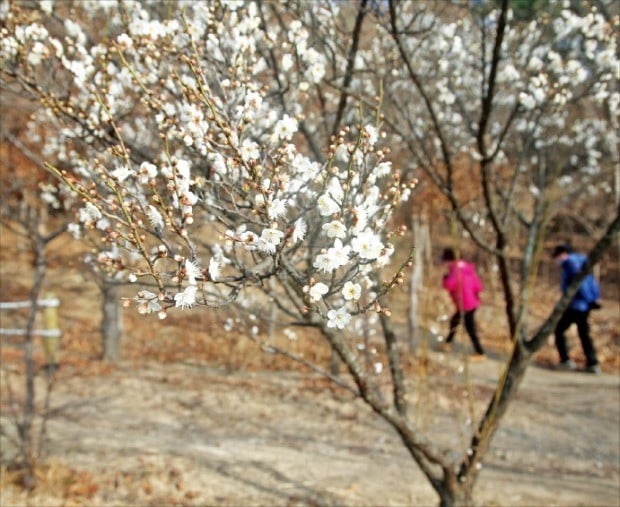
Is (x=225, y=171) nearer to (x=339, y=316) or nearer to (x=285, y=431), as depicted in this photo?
(x=339, y=316)

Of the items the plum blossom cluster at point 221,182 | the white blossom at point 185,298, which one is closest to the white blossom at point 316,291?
the plum blossom cluster at point 221,182

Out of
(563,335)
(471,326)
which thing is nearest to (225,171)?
(471,326)

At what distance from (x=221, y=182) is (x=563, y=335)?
8.99 metres

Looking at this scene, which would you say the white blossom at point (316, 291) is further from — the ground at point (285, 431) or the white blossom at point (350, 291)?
the ground at point (285, 431)

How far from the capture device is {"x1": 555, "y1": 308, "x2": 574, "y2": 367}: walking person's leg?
357 inches

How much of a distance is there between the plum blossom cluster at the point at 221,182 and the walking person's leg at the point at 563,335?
22.8 feet

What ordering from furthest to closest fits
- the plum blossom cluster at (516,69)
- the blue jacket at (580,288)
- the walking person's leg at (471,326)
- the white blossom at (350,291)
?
the walking person's leg at (471,326) < the blue jacket at (580,288) < the plum blossom cluster at (516,69) < the white blossom at (350,291)

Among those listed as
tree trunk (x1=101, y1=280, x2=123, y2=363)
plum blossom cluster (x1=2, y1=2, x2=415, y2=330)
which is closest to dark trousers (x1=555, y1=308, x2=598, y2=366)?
plum blossom cluster (x1=2, y1=2, x2=415, y2=330)

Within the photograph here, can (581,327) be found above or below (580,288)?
below

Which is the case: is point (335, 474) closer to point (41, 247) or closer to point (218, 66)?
point (41, 247)

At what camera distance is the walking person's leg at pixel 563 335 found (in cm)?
907

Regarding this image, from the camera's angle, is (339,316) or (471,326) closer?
(339,316)

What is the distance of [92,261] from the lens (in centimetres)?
420

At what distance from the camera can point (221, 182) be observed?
2184 millimetres
